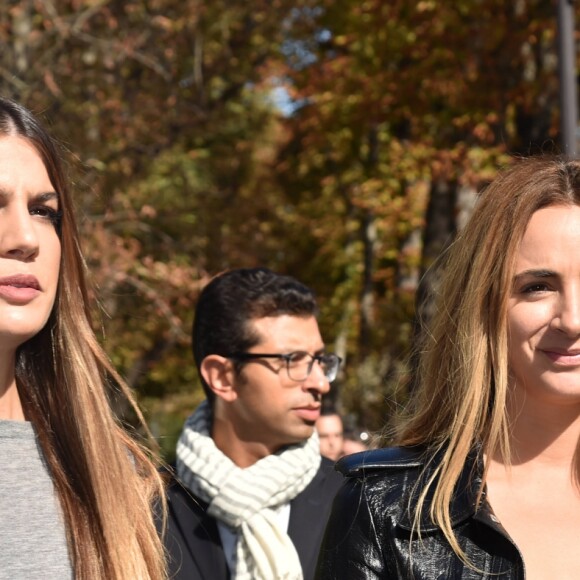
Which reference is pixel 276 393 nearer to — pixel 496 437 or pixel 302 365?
pixel 302 365

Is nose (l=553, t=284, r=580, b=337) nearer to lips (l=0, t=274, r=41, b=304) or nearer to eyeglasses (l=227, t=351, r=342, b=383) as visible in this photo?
lips (l=0, t=274, r=41, b=304)

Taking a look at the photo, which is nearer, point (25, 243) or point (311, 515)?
point (25, 243)

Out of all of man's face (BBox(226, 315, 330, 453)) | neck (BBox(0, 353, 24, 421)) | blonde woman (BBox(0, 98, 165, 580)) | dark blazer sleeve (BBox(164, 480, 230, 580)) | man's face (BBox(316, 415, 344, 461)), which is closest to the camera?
blonde woman (BBox(0, 98, 165, 580))

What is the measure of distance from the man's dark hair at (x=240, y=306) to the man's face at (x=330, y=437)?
3477 mm

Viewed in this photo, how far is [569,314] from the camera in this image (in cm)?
284

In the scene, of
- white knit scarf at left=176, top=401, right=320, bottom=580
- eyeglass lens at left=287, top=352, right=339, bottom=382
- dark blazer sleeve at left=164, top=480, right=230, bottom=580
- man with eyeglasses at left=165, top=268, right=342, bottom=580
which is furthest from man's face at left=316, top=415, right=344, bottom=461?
dark blazer sleeve at left=164, top=480, right=230, bottom=580

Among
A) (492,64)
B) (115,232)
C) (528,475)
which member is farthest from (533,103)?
(528,475)

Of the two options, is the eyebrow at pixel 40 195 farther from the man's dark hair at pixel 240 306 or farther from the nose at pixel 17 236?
the man's dark hair at pixel 240 306

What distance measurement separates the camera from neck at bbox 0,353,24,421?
3.14 metres

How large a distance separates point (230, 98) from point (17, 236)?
1455cm

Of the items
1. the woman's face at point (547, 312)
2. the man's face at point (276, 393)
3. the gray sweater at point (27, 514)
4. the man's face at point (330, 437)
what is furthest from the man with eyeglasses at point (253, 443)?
the man's face at point (330, 437)

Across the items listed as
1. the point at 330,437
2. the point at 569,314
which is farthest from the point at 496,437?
the point at 330,437

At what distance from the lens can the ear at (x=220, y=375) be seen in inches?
184

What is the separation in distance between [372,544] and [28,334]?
966 millimetres
